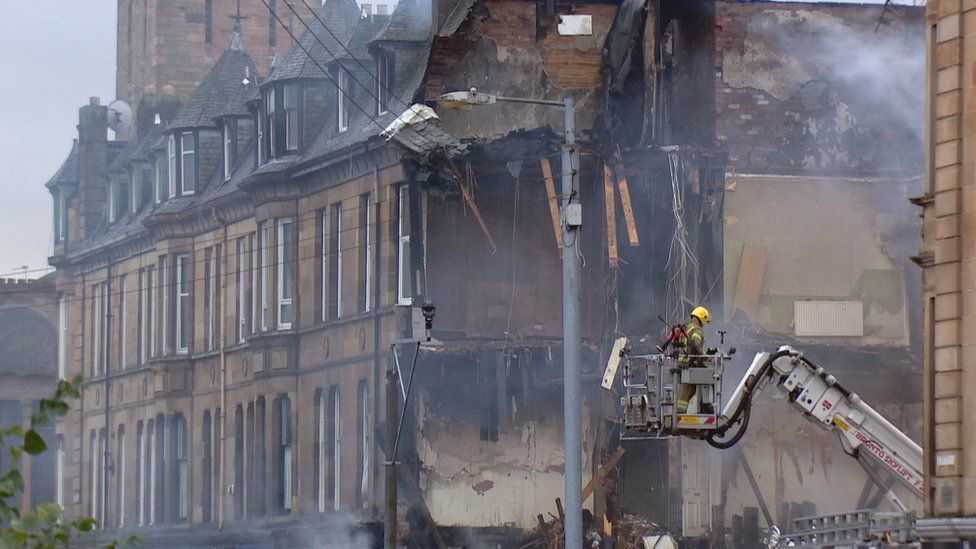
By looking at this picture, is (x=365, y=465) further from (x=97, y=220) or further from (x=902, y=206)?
(x=97, y=220)

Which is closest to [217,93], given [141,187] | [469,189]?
[141,187]

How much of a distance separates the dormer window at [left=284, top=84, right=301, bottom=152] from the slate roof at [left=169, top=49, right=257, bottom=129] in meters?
6.15

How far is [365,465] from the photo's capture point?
46469mm

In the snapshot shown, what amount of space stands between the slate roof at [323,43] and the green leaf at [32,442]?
39.6m

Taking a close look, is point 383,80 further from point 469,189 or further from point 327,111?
point 469,189

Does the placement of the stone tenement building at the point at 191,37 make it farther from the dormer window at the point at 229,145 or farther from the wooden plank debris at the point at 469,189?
the wooden plank debris at the point at 469,189

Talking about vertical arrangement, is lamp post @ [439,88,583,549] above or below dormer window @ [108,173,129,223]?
below

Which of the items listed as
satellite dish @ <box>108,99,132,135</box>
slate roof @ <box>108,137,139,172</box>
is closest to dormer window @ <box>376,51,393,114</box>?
slate roof @ <box>108,137,139,172</box>

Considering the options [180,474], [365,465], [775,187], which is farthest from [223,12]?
[775,187]

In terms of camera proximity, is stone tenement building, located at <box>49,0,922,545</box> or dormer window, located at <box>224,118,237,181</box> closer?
stone tenement building, located at <box>49,0,922,545</box>

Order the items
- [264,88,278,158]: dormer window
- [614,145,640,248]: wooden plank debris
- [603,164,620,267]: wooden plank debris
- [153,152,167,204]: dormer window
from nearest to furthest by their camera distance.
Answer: [614,145,640,248]: wooden plank debris
[603,164,620,267]: wooden plank debris
[264,88,278,158]: dormer window
[153,152,167,204]: dormer window

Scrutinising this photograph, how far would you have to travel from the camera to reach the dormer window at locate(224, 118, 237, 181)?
190 feet

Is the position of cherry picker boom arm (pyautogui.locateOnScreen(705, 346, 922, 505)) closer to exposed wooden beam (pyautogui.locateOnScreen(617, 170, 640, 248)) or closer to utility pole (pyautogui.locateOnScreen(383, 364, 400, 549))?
utility pole (pyautogui.locateOnScreen(383, 364, 400, 549))

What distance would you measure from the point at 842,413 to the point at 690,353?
2801 mm
